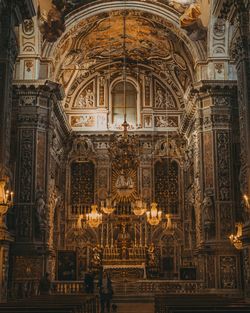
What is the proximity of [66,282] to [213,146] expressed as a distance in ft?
24.6

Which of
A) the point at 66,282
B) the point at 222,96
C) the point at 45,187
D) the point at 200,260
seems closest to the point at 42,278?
the point at 66,282

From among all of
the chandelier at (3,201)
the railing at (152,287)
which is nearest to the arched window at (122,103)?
the railing at (152,287)

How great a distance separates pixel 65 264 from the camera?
21.3 m

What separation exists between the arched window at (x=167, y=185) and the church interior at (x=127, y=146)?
0.05 metres

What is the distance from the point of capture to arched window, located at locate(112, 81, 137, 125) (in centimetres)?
2911

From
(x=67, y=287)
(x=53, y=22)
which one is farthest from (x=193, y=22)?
(x=67, y=287)

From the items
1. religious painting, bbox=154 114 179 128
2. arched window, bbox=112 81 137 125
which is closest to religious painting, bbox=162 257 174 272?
religious painting, bbox=154 114 179 128

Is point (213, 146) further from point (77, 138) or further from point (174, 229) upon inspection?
point (77, 138)

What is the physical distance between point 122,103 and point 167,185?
505 centimetres

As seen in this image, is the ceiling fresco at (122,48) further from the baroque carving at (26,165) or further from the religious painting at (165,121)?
the baroque carving at (26,165)

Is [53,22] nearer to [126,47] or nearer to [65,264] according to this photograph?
[126,47]

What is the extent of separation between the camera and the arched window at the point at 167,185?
27.9 m

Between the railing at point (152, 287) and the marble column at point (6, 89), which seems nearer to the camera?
the marble column at point (6, 89)

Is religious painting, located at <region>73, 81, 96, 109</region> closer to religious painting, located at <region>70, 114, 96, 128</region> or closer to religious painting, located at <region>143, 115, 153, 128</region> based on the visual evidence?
religious painting, located at <region>70, 114, 96, 128</region>
